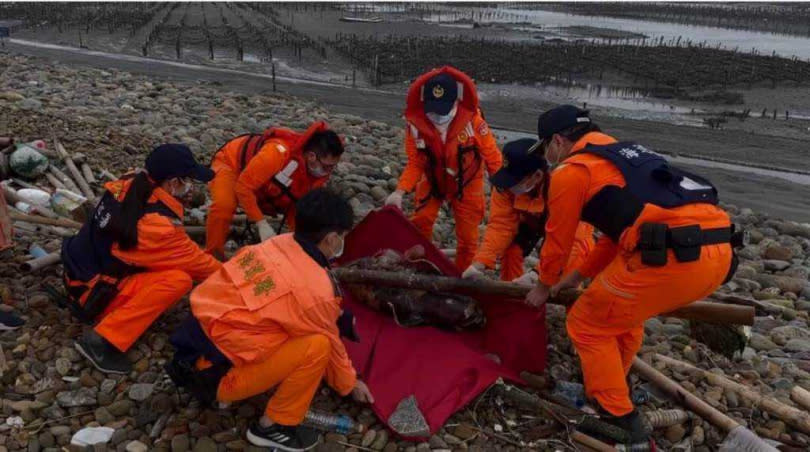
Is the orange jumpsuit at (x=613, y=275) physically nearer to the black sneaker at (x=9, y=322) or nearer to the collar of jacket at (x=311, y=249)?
the collar of jacket at (x=311, y=249)

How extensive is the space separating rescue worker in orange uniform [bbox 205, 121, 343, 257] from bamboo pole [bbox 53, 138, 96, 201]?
162 cm

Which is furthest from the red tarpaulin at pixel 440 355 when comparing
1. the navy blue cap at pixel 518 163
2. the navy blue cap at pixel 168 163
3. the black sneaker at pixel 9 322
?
the black sneaker at pixel 9 322

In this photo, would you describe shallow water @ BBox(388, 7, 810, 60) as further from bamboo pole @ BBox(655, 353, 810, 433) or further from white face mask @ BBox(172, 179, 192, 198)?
white face mask @ BBox(172, 179, 192, 198)

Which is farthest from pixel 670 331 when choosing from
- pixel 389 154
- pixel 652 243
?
pixel 389 154

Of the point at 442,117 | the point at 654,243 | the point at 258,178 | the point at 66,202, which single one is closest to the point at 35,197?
the point at 66,202

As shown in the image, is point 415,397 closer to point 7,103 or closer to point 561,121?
point 561,121

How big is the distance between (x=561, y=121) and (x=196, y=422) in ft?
8.41

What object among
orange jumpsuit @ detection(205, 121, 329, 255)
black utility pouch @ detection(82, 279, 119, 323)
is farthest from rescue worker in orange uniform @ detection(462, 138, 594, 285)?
black utility pouch @ detection(82, 279, 119, 323)

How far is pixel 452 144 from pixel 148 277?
2442 mm

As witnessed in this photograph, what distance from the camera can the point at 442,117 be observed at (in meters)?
4.72

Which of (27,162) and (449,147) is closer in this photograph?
(449,147)

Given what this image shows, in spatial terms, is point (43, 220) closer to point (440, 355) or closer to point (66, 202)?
point (66, 202)

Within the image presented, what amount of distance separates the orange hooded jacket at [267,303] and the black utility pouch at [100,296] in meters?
0.87

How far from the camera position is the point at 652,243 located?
2.85 m
